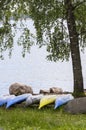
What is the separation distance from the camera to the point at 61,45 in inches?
579

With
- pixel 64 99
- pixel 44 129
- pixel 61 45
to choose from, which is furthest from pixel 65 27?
pixel 44 129

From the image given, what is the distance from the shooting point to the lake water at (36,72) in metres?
33.8

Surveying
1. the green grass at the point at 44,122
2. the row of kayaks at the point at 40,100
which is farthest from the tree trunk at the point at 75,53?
the green grass at the point at 44,122

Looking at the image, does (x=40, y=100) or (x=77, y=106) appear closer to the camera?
(x=77, y=106)

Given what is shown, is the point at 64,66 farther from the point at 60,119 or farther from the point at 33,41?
the point at 60,119

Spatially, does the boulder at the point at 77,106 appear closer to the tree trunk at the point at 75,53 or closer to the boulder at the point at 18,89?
the tree trunk at the point at 75,53

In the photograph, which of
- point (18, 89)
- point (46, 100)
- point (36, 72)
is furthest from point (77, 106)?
point (36, 72)

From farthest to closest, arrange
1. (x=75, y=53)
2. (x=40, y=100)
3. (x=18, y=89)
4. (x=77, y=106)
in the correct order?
(x=18, y=89), (x=75, y=53), (x=40, y=100), (x=77, y=106)

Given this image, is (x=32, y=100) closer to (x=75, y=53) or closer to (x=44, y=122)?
(x=75, y=53)

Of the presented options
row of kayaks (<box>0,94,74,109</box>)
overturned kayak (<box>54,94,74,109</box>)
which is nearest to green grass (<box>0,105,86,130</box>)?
overturned kayak (<box>54,94,74,109</box>)

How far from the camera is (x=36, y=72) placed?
1720 inches

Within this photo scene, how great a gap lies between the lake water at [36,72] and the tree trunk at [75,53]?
1407 centimetres

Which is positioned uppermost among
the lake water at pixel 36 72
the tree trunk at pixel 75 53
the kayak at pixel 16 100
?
the tree trunk at pixel 75 53

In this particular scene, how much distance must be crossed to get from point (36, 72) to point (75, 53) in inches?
1173
